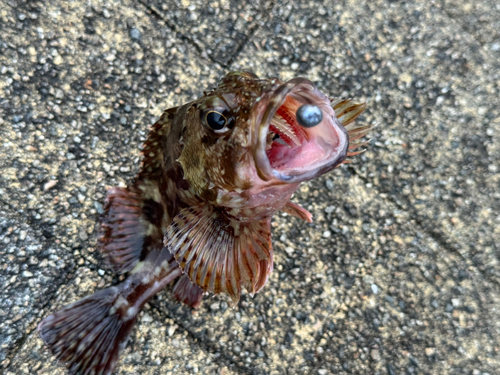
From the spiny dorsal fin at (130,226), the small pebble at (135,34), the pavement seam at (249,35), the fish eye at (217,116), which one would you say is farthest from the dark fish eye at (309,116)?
the small pebble at (135,34)

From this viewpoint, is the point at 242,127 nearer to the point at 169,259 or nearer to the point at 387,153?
the point at 169,259

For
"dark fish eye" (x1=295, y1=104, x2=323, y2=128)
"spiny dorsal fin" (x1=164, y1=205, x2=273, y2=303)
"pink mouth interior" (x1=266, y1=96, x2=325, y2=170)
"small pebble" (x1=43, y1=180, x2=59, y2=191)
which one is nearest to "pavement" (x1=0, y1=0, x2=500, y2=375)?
"small pebble" (x1=43, y1=180, x2=59, y2=191)

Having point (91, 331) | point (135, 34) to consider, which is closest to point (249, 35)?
point (135, 34)

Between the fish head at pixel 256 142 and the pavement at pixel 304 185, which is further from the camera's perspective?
the pavement at pixel 304 185

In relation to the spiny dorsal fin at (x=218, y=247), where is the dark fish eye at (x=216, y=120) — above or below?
above

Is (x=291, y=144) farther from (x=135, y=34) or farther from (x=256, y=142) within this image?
(x=135, y=34)

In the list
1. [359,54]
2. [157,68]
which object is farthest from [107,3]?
[359,54]

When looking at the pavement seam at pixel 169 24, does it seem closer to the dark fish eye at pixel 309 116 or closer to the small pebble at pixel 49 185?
the small pebble at pixel 49 185

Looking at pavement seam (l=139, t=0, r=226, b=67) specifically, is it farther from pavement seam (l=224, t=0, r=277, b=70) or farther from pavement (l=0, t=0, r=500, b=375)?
pavement seam (l=224, t=0, r=277, b=70)

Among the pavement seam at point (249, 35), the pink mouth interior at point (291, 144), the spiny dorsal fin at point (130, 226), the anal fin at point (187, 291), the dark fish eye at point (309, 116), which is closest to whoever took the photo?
the dark fish eye at point (309, 116)
